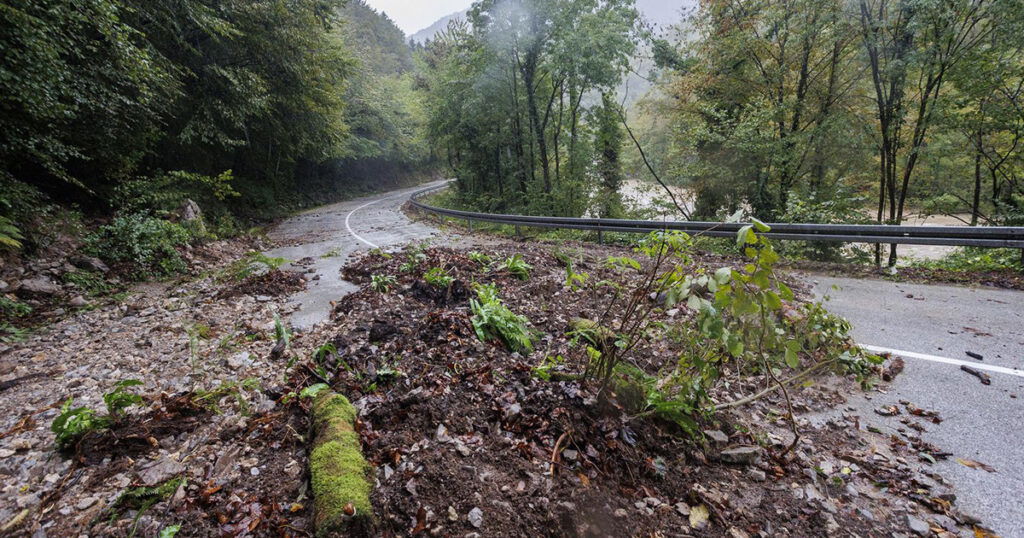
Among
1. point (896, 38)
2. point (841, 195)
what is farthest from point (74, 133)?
point (841, 195)

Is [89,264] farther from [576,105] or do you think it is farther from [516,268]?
[576,105]

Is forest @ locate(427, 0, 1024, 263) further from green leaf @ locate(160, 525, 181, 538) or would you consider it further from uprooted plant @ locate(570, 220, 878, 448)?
green leaf @ locate(160, 525, 181, 538)

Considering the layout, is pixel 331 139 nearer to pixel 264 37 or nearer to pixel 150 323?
pixel 264 37

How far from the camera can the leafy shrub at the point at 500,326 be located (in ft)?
12.3

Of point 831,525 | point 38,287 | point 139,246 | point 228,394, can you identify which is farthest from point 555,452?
point 139,246

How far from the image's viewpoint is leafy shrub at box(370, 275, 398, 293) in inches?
227

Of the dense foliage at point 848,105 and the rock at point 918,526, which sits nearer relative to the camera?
the rock at point 918,526

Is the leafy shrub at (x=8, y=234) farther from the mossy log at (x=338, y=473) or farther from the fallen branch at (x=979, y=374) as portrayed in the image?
the fallen branch at (x=979, y=374)

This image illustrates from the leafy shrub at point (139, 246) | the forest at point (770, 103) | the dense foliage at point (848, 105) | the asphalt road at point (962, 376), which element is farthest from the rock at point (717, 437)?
the leafy shrub at point (139, 246)

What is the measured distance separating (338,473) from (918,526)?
10.3ft

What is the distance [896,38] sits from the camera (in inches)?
344

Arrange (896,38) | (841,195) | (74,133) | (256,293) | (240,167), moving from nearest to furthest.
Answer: (256,293) → (74,133) → (896,38) → (841,195) → (240,167)

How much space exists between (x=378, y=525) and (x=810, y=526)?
89.4 inches

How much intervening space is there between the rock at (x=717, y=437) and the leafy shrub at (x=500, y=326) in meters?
1.56
